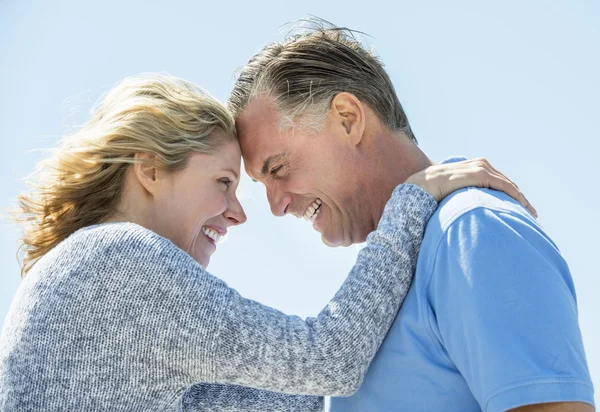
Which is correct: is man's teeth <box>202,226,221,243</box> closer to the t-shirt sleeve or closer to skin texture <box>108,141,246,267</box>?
skin texture <box>108,141,246,267</box>

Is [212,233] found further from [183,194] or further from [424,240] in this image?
[424,240]

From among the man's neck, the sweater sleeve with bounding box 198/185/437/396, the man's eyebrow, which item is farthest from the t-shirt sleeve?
the man's eyebrow

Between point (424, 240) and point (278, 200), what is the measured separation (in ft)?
3.13

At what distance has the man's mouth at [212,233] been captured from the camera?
2.88 m

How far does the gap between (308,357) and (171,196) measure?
0.89 metres

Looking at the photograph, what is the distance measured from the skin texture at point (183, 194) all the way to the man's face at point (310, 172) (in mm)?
111

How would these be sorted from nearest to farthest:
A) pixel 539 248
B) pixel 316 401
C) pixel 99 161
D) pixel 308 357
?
pixel 539 248 → pixel 308 357 → pixel 99 161 → pixel 316 401

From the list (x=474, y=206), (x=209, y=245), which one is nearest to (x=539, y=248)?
(x=474, y=206)

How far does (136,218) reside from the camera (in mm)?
2557

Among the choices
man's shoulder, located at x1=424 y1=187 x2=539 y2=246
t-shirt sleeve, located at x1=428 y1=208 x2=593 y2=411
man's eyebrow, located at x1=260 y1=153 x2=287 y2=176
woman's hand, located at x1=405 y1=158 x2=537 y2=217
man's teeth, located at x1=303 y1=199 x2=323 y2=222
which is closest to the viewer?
t-shirt sleeve, located at x1=428 y1=208 x2=593 y2=411

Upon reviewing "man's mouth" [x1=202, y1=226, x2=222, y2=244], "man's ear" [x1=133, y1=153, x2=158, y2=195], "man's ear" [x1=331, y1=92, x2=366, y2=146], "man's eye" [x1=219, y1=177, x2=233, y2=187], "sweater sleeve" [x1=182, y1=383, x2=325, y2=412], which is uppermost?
"man's ear" [x1=331, y1=92, x2=366, y2=146]

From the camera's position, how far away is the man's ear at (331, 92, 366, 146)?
8.64ft

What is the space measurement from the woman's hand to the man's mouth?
938mm

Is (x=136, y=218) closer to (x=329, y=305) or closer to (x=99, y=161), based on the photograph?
(x=99, y=161)
